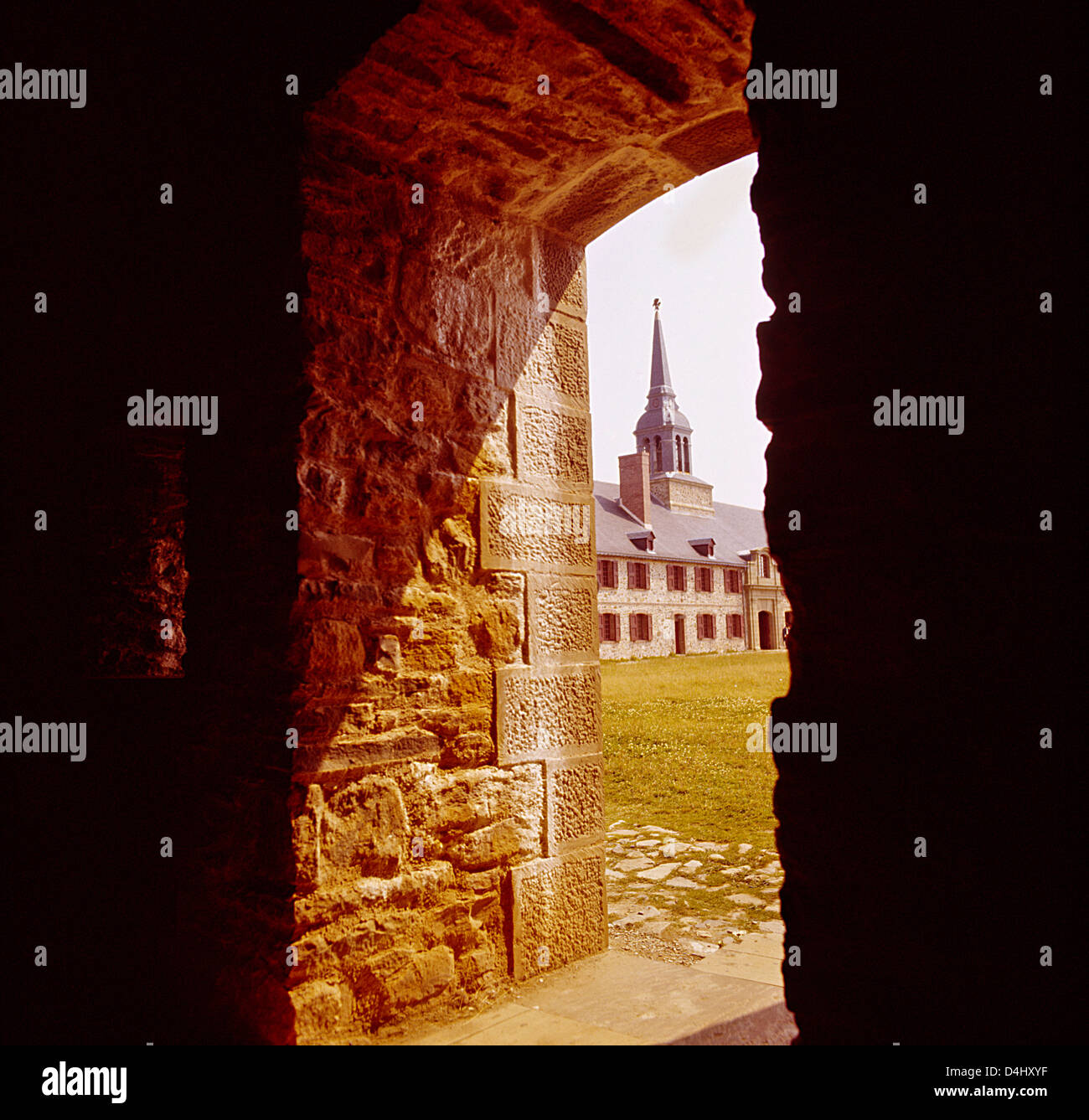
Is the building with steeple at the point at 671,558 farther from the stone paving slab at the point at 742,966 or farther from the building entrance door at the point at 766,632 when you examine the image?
the stone paving slab at the point at 742,966

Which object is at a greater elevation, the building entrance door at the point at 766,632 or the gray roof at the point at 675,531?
the gray roof at the point at 675,531

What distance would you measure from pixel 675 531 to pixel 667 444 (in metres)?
7.77

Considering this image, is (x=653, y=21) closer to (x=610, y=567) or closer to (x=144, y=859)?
(x=144, y=859)

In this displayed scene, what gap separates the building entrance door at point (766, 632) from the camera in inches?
1515

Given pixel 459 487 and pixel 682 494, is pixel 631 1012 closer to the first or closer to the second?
pixel 459 487

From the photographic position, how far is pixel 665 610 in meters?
32.9

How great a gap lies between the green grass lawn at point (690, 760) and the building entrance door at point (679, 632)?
47.9 ft

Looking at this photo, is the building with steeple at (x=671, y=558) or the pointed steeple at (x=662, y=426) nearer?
the building with steeple at (x=671, y=558)

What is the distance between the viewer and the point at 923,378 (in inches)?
58.9

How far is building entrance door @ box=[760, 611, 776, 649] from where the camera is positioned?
3847 centimetres

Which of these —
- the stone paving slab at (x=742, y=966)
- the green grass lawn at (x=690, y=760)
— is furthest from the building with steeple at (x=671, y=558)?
the stone paving slab at (x=742, y=966)

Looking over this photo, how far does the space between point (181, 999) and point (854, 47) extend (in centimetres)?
318

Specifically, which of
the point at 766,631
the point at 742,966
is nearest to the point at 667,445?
the point at 766,631
